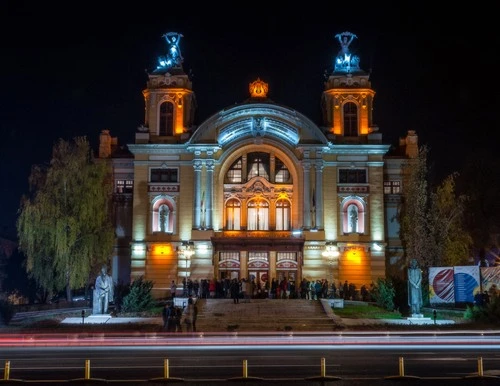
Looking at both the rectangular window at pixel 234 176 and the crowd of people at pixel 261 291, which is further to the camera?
the rectangular window at pixel 234 176

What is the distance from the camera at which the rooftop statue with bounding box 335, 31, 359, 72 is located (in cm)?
6028

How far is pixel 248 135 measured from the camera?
2247 inches

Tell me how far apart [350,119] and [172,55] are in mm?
16466

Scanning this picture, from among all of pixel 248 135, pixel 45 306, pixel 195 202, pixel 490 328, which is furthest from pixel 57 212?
pixel 490 328

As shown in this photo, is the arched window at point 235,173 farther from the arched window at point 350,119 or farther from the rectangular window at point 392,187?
the rectangular window at point 392,187

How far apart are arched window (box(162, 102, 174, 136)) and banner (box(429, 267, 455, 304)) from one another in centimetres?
2695

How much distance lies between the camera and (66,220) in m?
49.6

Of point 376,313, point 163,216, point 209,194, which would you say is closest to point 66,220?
point 163,216

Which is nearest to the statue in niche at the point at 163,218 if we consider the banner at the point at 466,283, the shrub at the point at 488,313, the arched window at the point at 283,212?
the arched window at the point at 283,212

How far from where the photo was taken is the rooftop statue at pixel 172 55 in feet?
199

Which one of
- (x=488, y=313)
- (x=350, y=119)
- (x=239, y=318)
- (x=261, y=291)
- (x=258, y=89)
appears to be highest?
(x=258, y=89)

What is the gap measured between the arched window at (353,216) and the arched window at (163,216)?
14202 mm

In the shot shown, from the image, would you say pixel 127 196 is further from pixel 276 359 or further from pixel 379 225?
pixel 276 359

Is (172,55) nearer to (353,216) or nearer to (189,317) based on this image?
(353,216)
